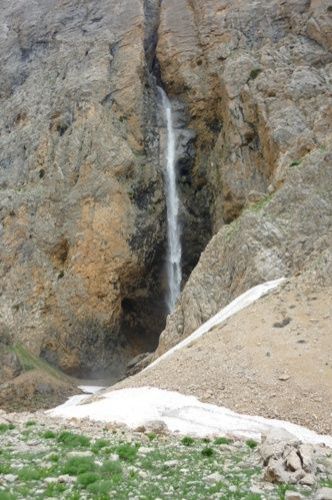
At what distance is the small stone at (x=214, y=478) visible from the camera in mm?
10016

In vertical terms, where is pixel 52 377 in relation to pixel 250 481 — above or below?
below

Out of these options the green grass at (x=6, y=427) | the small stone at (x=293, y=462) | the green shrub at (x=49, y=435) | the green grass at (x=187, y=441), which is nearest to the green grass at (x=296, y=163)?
the green grass at (x=187, y=441)

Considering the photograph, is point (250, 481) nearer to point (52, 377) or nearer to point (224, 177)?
point (52, 377)

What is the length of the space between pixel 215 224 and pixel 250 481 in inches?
1689

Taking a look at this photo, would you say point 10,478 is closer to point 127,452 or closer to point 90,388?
point 127,452

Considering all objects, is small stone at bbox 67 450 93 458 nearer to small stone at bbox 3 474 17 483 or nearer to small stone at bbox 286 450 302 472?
small stone at bbox 3 474 17 483

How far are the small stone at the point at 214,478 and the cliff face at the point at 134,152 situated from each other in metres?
26.7

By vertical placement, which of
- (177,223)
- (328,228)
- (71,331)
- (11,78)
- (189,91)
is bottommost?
(71,331)

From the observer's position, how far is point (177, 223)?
52.8 meters

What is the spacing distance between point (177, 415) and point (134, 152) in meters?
39.5

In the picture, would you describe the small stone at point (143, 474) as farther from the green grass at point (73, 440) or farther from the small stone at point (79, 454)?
the green grass at point (73, 440)

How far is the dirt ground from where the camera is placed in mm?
19109

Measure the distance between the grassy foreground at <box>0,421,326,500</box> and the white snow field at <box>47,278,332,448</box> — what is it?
90.1 inches

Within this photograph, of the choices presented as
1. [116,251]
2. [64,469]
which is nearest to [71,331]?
[116,251]
